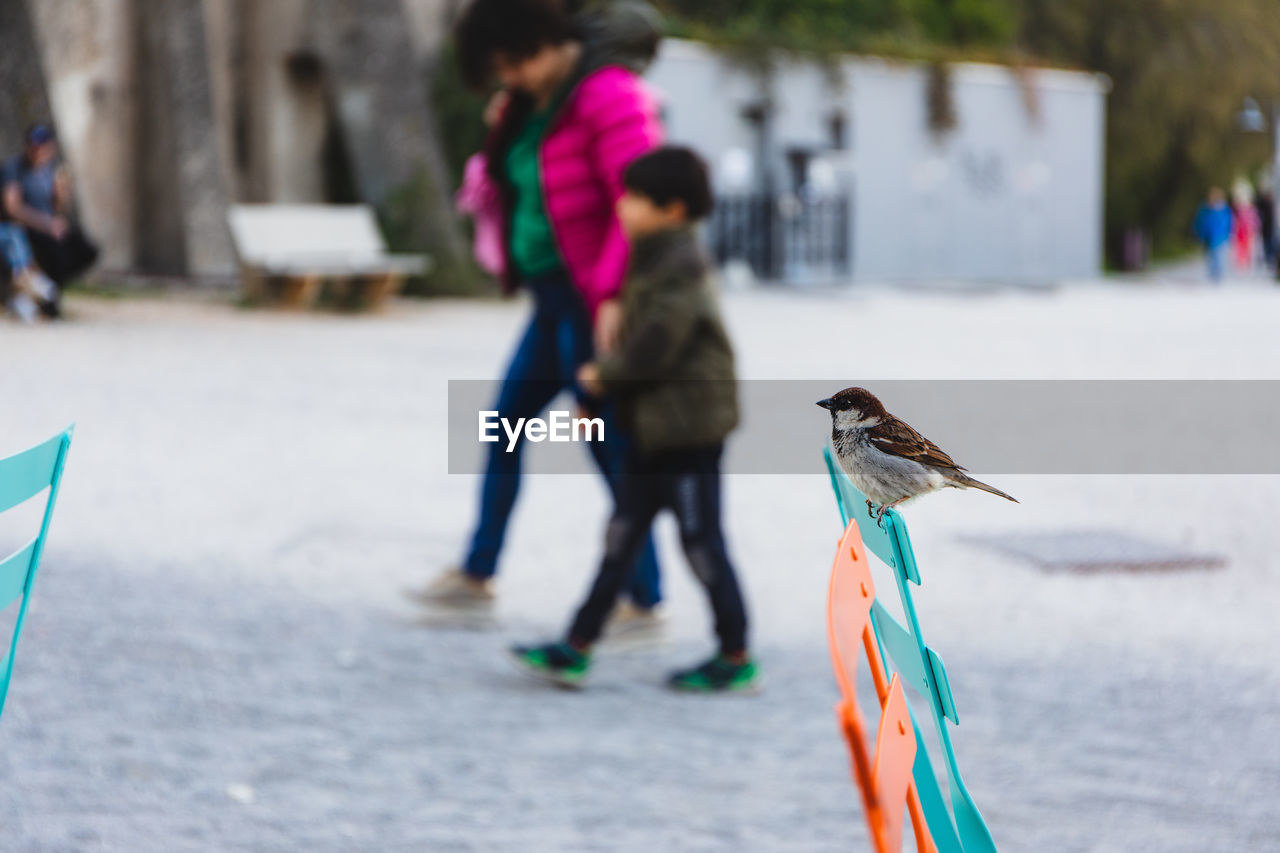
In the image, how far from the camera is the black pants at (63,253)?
1473 centimetres

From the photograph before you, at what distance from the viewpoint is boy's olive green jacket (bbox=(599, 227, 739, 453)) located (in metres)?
4.16

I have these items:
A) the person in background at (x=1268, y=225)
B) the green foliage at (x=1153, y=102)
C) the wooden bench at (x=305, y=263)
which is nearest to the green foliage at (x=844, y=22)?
the green foliage at (x=1153, y=102)

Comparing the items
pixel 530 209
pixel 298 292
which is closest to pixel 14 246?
pixel 298 292

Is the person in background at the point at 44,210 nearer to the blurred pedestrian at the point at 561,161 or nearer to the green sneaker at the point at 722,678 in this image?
the blurred pedestrian at the point at 561,161

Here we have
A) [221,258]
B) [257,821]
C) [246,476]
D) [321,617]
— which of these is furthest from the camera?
[221,258]

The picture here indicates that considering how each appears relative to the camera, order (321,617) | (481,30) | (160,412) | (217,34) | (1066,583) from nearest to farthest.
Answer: (481,30)
(321,617)
(1066,583)
(160,412)
(217,34)

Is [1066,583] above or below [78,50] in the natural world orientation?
below

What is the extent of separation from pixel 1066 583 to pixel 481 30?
111 inches

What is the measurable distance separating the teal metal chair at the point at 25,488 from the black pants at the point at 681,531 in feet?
8.25

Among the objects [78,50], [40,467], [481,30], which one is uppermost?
[78,50]

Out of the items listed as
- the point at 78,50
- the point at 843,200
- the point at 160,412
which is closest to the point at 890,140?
the point at 843,200

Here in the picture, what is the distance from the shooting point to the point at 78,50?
70.0 ft

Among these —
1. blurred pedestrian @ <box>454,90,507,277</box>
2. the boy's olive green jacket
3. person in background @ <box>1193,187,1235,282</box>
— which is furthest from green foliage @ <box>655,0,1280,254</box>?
the boy's olive green jacket

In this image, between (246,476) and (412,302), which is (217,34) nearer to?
(412,302)
